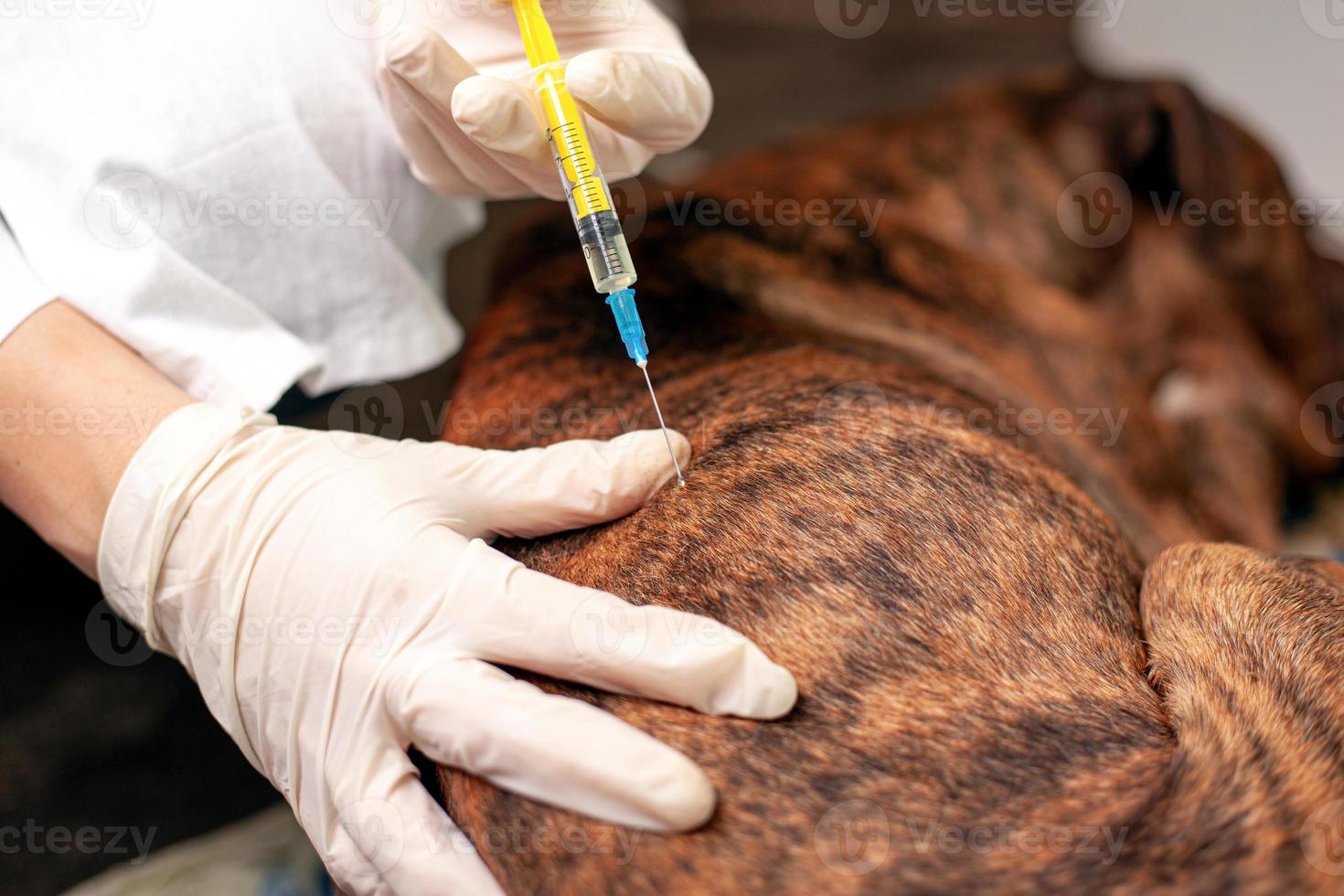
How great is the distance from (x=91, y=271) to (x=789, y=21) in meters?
3.09

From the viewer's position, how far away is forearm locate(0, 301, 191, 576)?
1126 mm

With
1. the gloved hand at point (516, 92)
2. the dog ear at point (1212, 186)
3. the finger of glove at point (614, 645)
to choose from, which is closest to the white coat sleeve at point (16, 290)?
the gloved hand at point (516, 92)

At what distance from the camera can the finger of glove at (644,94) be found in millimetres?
1191

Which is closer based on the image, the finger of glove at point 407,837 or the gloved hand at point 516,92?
the finger of glove at point 407,837

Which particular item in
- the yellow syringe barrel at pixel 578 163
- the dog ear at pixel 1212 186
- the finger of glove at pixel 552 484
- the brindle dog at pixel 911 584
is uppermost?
the yellow syringe barrel at pixel 578 163

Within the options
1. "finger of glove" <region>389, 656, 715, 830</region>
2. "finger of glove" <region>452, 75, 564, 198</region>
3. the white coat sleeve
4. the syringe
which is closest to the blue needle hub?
the syringe

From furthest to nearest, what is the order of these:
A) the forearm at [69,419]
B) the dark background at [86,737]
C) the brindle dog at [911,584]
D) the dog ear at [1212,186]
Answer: the dog ear at [1212,186] < the dark background at [86,737] < the forearm at [69,419] < the brindle dog at [911,584]

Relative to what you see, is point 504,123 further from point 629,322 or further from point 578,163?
point 629,322

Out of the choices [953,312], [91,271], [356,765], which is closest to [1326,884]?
[356,765]

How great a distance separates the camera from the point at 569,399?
1388mm

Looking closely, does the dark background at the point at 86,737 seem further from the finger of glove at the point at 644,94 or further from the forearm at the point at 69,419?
the finger of glove at the point at 644,94

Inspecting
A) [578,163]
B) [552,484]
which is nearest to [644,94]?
[578,163]

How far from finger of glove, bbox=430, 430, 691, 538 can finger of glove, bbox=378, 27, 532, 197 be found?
441 millimetres

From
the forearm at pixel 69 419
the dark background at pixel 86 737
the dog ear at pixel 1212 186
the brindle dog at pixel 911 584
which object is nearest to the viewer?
the brindle dog at pixel 911 584
